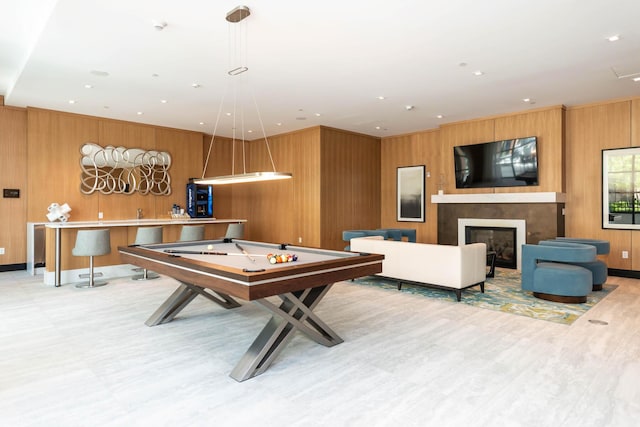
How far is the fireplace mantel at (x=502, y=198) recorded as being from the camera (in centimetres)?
691

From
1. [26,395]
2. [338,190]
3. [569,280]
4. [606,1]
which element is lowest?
[26,395]

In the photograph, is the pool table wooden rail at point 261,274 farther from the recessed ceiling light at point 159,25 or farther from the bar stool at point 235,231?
the bar stool at point 235,231

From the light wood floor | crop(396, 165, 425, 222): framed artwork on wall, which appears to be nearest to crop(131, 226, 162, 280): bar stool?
the light wood floor

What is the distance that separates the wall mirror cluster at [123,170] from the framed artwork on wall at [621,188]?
888 centimetres

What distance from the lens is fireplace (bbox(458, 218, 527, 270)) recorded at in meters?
7.34

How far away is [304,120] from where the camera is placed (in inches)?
322

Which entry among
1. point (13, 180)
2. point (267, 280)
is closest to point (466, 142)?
point (267, 280)

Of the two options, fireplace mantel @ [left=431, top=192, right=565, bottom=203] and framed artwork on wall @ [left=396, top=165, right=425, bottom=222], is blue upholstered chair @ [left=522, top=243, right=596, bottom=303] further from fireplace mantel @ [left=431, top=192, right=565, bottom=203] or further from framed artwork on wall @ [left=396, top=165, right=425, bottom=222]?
framed artwork on wall @ [left=396, top=165, right=425, bottom=222]

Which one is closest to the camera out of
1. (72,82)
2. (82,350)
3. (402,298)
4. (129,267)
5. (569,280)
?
(82,350)

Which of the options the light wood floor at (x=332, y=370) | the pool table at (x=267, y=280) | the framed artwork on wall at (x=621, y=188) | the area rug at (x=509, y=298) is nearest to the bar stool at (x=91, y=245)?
the light wood floor at (x=332, y=370)

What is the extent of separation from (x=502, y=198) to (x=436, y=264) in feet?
10.8

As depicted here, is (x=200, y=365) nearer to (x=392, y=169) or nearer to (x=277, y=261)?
(x=277, y=261)

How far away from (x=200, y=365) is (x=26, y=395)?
1.13 m

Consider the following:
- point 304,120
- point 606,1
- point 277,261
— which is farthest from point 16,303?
point 606,1
